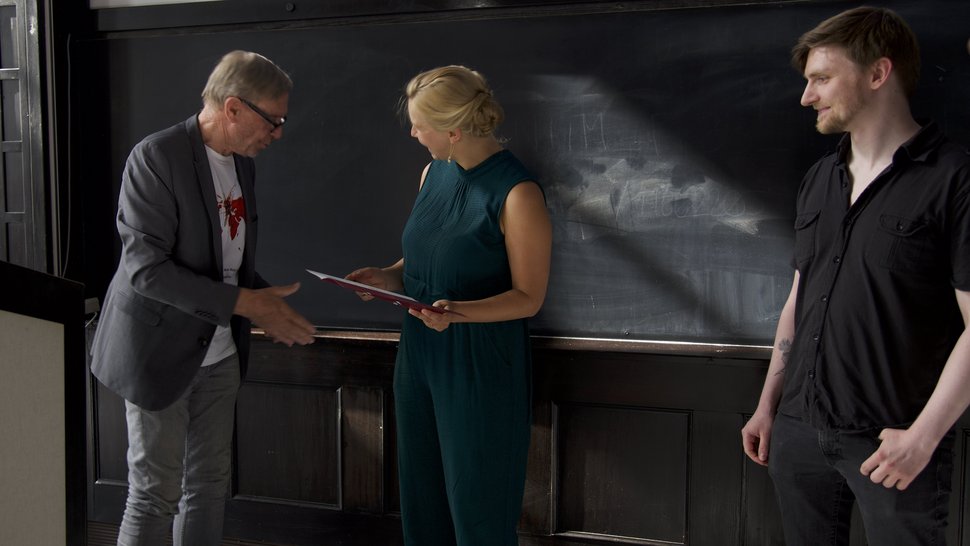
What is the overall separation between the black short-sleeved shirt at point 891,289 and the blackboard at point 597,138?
0.77 m

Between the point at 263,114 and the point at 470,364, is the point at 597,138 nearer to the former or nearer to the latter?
the point at 470,364

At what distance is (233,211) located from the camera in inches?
91.9

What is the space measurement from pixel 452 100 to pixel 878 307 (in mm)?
1065

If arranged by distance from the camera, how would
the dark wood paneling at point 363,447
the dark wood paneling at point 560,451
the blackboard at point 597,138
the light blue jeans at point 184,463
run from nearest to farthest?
the light blue jeans at point 184,463 → the blackboard at point 597,138 → the dark wood paneling at point 560,451 → the dark wood paneling at point 363,447

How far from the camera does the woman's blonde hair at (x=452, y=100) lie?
2080mm

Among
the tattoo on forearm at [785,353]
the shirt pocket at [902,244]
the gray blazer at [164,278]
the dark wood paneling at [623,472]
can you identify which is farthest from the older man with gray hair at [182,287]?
the shirt pocket at [902,244]

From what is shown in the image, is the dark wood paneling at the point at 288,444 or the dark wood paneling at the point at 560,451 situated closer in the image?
the dark wood paneling at the point at 560,451

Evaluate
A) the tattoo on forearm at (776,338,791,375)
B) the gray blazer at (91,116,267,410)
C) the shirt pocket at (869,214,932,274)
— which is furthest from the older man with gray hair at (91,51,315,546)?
the shirt pocket at (869,214,932,274)

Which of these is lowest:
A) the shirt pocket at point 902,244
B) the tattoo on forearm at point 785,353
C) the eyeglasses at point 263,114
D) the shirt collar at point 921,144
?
the tattoo on forearm at point 785,353

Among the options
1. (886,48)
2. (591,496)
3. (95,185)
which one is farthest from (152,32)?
(886,48)

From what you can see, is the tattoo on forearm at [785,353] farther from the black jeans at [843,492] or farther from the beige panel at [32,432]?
the beige panel at [32,432]

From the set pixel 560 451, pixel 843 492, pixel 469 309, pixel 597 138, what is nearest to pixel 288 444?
pixel 560 451

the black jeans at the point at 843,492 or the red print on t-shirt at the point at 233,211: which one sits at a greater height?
the red print on t-shirt at the point at 233,211

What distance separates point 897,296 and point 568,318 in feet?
3.99
